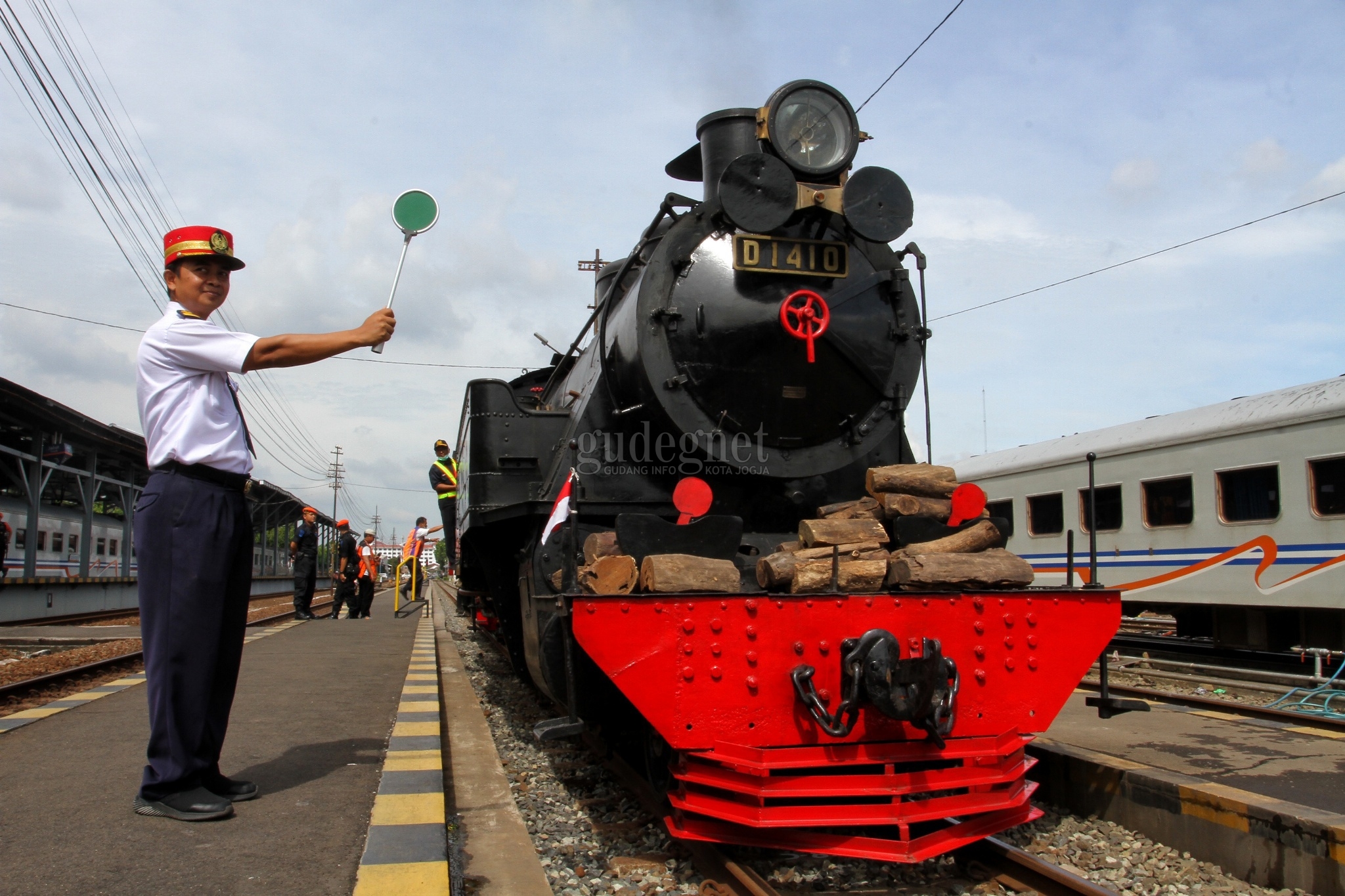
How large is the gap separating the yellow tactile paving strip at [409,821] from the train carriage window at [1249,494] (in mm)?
7821

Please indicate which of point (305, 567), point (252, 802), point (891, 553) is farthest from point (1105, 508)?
point (305, 567)

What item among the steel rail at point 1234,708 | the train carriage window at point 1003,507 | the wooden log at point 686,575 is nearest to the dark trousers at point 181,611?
A: the wooden log at point 686,575

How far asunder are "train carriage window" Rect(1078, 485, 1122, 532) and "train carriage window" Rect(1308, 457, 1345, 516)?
7.33 feet

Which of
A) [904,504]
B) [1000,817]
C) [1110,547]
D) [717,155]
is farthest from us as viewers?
[1110,547]

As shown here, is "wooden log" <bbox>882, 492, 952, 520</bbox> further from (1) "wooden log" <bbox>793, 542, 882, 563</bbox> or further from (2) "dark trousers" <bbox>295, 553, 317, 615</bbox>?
(2) "dark trousers" <bbox>295, 553, 317, 615</bbox>

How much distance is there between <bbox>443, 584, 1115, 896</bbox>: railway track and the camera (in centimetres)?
298

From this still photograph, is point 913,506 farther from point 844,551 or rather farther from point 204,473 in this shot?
point 204,473

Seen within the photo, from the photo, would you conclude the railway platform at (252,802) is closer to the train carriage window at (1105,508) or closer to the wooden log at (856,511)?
the wooden log at (856,511)

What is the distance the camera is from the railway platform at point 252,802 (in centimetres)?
246

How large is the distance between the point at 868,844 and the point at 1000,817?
23.6 inches

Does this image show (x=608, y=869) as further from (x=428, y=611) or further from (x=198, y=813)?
(x=428, y=611)

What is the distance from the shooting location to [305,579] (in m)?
13.8

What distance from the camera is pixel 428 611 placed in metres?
18.9

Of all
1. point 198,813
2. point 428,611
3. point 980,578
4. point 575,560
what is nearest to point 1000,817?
point 980,578
